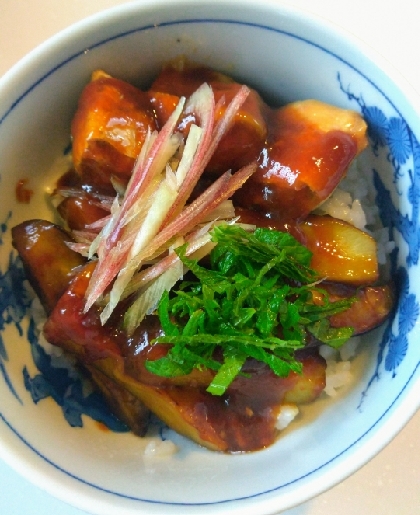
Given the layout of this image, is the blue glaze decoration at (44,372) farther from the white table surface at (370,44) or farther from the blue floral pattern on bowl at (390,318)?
the white table surface at (370,44)

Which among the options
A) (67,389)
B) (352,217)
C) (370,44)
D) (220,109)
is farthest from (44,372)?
(370,44)

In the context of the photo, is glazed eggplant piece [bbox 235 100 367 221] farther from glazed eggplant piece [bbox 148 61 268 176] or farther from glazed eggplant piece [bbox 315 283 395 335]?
glazed eggplant piece [bbox 315 283 395 335]

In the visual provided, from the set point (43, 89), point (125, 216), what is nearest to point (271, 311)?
point (125, 216)

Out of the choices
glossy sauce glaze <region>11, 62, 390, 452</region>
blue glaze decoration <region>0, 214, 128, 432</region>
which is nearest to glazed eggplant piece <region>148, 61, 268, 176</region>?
glossy sauce glaze <region>11, 62, 390, 452</region>

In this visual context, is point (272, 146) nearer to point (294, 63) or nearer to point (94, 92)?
point (294, 63)

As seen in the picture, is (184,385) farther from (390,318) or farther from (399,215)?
(399,215)
